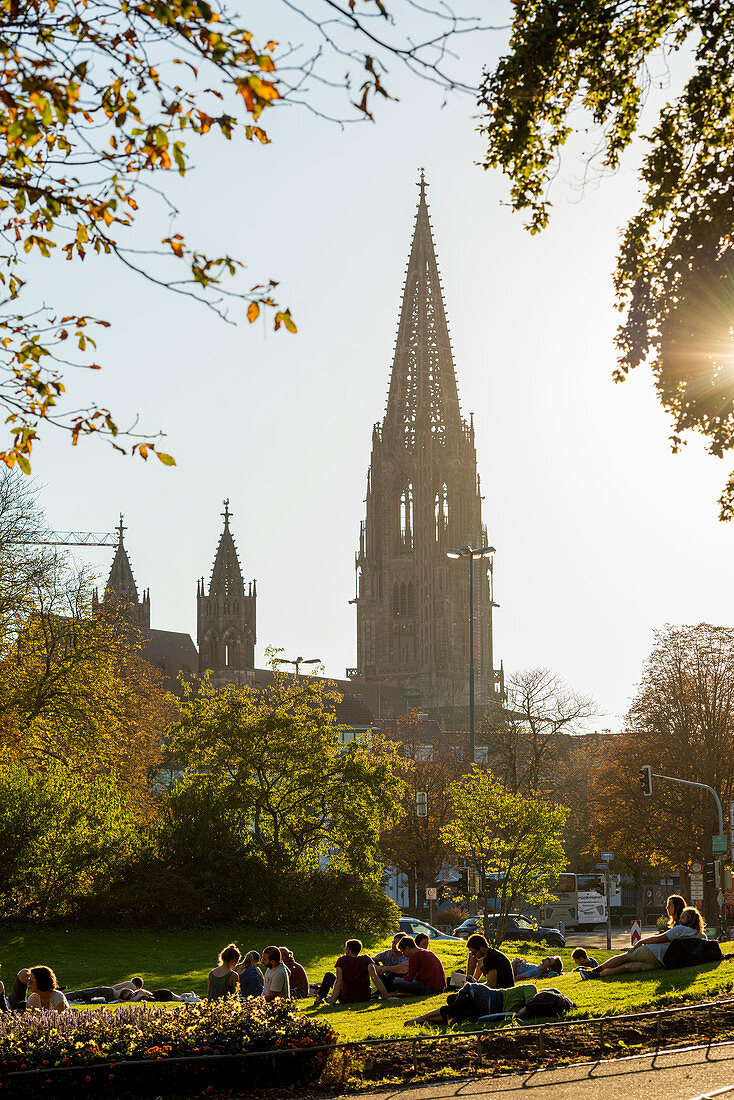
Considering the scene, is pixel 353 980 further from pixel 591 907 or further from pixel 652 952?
pixel 591 907

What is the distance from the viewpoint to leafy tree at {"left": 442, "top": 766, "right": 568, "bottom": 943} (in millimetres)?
33562

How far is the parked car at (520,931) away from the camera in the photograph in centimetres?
3906

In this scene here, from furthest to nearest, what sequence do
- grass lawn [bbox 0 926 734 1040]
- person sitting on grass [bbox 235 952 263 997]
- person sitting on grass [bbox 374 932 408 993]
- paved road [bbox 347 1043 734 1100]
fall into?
person sitting on grass [bbox 374 932 408 993], person sitting on grass [bbox 235 952 263 997], grass lawn [bbox 0 926 734 1040], paved road [bbox 347 1043 734 1100]

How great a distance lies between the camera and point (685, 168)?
13.3 meters

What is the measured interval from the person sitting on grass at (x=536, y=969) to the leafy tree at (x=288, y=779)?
55.6 feet

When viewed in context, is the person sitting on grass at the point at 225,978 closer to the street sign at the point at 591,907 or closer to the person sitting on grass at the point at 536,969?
the person sitting on grass at the point at 536,969

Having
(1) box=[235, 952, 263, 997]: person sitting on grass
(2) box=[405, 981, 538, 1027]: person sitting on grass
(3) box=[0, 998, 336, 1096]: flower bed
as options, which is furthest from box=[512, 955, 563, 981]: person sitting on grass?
(3) box=[0, 998, 336, 1096]: flower bed

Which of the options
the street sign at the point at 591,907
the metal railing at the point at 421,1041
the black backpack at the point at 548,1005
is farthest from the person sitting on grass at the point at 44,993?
the street sign at the point at 591,907

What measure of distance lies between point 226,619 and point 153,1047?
101338mm

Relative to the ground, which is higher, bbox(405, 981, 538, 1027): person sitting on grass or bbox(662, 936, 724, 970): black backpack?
bbox(662, 936, 724, 970): black backpack

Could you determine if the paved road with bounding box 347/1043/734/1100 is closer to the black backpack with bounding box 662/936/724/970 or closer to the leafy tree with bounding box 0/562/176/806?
the black backpack with bounding box 662/936/724/970

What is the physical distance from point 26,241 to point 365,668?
122 m

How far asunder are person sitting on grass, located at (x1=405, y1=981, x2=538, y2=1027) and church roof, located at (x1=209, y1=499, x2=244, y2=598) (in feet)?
324

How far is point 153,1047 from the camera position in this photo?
34.9ft
